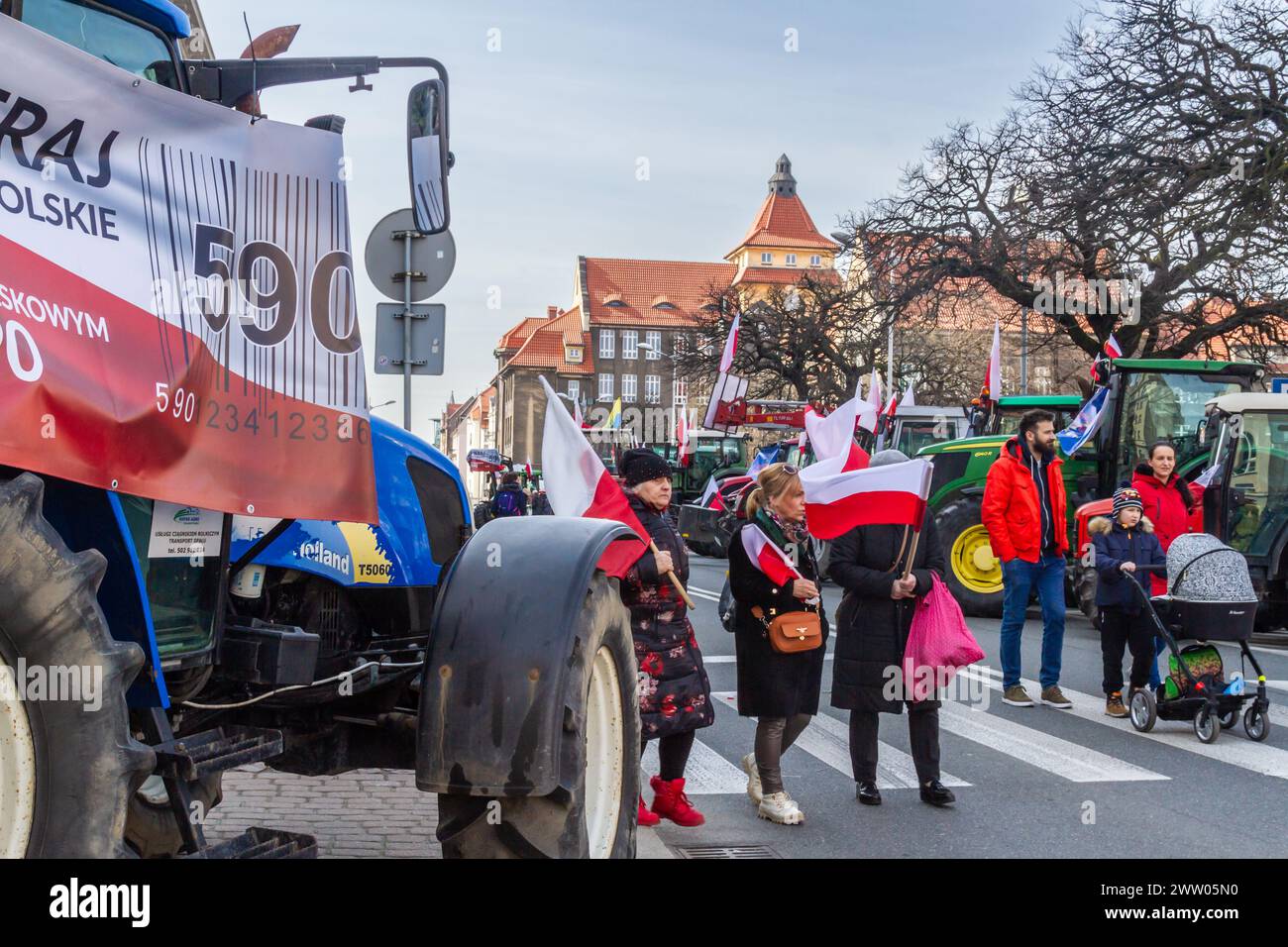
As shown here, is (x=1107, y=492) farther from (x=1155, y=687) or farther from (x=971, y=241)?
(x=971, y=241)

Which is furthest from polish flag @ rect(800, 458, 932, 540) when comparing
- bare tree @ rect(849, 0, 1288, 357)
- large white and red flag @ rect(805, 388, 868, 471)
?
bare tree @ rect(849, 0, 1288, 357)

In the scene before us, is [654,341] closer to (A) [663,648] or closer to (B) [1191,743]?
(B) [1191,743]

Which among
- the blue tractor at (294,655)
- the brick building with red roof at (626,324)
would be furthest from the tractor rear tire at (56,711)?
the brick building with red roof at (626,324)

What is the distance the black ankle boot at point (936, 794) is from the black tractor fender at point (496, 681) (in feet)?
12.3

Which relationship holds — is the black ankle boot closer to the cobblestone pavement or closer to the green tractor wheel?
the cobblestone pavement

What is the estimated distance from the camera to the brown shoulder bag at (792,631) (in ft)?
21.4

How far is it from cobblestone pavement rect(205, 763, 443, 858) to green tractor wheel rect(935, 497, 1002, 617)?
977 centimetres

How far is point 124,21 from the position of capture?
362cm

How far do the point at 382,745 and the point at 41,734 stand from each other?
2176mm

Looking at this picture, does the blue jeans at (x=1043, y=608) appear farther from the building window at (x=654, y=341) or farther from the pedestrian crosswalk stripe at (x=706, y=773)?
the building window at (x=654, y=341)

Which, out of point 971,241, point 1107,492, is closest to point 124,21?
point 1107,492

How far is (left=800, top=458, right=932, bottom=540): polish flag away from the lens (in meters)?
6.97

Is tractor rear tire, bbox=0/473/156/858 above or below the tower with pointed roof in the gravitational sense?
below
